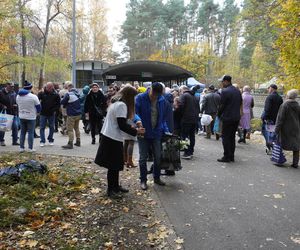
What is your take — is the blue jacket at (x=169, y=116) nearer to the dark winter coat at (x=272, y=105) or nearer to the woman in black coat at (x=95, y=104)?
the dark winter coat at (x=272, y=105)

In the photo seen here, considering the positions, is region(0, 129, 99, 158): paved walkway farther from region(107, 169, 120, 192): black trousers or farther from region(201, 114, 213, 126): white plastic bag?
region(201, 114, 213, 126): white plastic bag

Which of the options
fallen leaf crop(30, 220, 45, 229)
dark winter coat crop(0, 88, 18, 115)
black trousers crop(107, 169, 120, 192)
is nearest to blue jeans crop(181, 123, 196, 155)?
black trousers crop(107, 169, 120, 192)

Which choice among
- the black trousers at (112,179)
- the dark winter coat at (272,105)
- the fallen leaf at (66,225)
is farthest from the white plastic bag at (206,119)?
the fallen leaf at (66,225)

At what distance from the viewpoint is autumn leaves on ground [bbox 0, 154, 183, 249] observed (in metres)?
4.16

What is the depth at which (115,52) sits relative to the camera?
5197 cm

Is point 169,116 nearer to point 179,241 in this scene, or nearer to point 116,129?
point 116,129

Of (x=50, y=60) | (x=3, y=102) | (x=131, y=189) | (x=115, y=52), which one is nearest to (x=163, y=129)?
(x=131, y=189)

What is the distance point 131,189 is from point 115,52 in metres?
47.7

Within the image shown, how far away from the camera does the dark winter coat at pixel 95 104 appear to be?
10227mm

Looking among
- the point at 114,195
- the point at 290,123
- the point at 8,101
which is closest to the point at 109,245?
the point at 114,195

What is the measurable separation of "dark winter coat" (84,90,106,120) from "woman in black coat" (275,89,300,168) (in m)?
5.15

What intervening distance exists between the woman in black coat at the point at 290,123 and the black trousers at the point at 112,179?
4.27 meters

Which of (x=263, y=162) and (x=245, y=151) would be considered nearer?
(x=263, y=162)

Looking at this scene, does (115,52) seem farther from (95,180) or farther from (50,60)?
(95,180)
